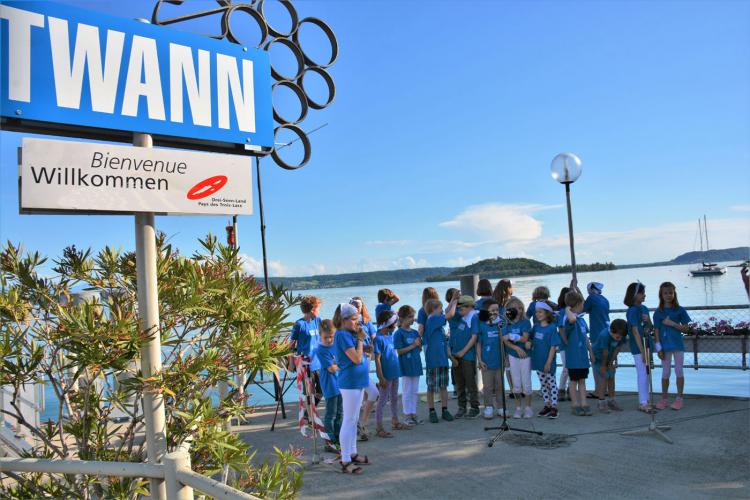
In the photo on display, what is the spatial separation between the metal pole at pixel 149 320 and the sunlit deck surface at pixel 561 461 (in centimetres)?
264

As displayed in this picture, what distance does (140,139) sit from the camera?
8.71 ft

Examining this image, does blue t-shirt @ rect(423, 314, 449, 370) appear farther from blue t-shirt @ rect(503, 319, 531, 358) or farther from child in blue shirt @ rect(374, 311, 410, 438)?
blue t-shirt @ rect(503, 319, 531, 358)

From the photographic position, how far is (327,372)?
5949 millimetres

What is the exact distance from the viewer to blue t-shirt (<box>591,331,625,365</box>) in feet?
25.1

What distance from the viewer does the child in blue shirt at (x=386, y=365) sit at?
6.96 m

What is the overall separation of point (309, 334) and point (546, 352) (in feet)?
10.00

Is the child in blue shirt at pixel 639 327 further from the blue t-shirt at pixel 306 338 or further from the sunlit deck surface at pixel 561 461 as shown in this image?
the blue t-shirt at pixel 306 338

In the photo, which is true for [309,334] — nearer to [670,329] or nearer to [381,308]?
[381,308]

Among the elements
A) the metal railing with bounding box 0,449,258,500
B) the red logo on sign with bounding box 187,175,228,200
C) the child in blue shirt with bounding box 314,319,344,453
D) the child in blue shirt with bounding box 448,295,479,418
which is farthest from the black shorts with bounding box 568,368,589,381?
the metal railing with bounding box 0,449,258,500

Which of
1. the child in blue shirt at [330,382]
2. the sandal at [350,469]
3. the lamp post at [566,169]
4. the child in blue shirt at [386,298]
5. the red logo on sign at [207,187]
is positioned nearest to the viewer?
the red logo on sign at [207,187]

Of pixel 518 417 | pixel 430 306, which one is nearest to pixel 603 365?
pixel 518 417

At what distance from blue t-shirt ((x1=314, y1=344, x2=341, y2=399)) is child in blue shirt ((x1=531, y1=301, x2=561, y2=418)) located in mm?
2792

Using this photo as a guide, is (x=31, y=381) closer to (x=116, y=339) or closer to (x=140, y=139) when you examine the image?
(x=116, y=339)

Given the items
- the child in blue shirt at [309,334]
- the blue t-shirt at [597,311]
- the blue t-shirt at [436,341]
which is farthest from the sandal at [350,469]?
the blue t-shirt at [597,311]
